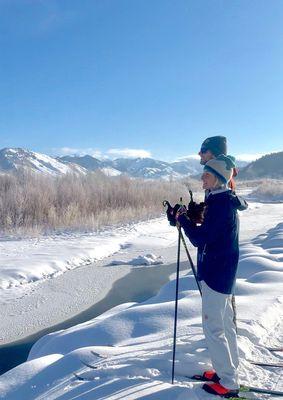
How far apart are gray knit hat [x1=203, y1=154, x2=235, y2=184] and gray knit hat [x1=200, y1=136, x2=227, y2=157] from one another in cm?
44

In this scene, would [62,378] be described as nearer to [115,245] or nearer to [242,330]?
[242,330]

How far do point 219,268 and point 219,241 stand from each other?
A: 0.60ft

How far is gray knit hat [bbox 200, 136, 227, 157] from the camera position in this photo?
3451 millimetres

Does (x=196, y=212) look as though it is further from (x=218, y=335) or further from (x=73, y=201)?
(x=73, y=201)

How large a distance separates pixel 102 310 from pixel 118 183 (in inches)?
519

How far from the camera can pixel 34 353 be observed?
186 inches

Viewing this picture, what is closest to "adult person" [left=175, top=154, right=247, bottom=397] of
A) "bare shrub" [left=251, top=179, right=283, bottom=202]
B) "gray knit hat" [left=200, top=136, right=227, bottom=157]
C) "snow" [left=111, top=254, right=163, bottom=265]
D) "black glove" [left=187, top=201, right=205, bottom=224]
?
"black glove" [left=187, top=201, right=205, bottom=224]

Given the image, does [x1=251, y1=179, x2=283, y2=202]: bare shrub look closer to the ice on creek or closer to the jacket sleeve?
the ice on creek

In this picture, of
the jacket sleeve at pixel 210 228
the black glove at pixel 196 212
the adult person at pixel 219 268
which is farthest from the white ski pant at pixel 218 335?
the black glove at pixel 196 212

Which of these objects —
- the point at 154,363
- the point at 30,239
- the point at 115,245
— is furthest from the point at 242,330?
the point at 30,239

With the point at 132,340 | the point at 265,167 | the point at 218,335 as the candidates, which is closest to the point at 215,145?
the point at 218,335

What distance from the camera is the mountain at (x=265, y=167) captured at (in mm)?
88456

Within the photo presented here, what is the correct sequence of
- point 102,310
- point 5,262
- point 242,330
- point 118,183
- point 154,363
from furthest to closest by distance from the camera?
point 118,183
point 5,262
point 102,310
point 242,330
point 154,363

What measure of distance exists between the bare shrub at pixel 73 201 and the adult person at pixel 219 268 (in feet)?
35.1
